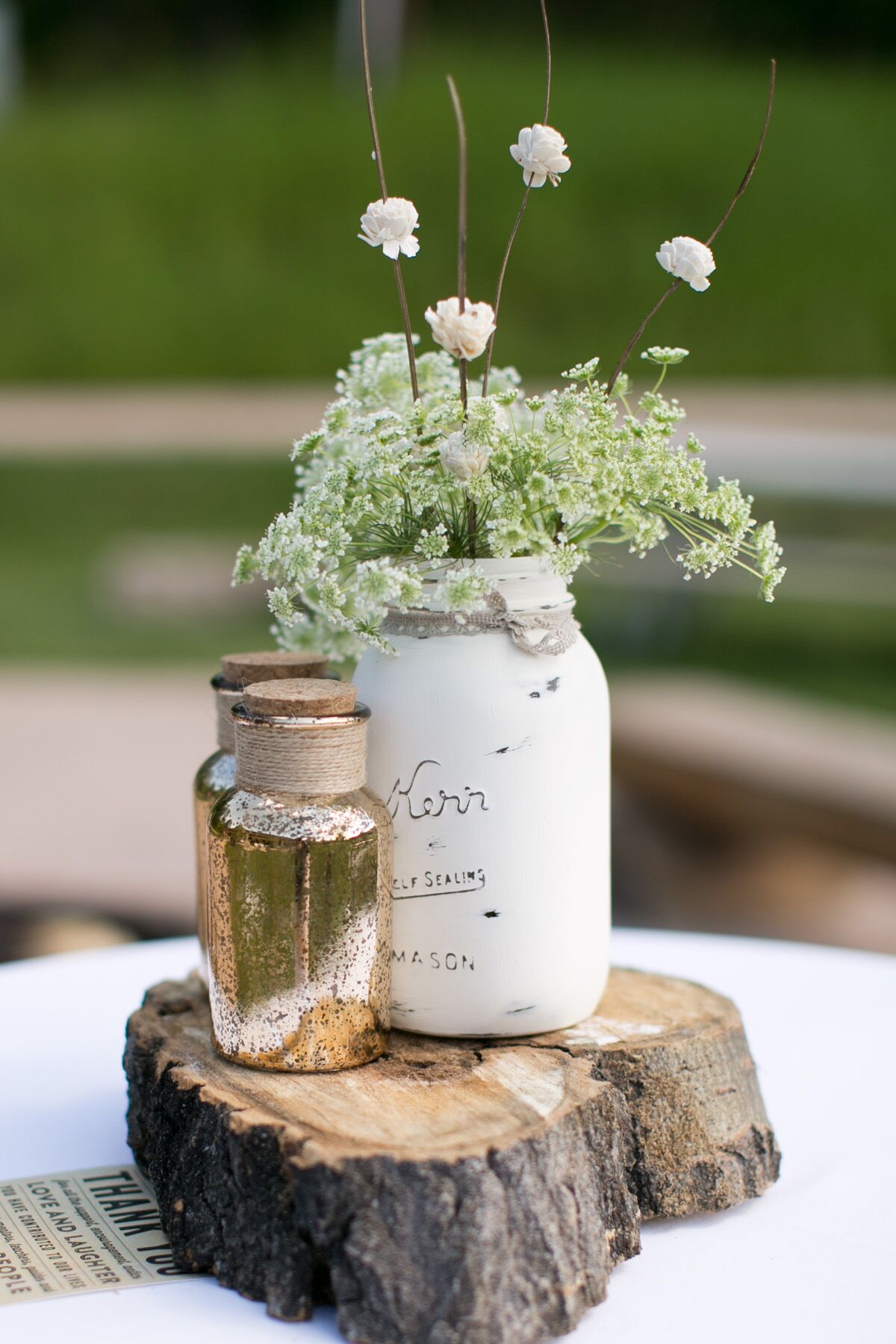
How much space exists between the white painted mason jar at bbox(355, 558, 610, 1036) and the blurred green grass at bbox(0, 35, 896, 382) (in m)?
8.31

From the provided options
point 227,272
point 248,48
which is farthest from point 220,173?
point 248,48

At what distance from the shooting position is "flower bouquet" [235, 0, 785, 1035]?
945 millimetres

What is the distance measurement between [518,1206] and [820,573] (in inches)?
292

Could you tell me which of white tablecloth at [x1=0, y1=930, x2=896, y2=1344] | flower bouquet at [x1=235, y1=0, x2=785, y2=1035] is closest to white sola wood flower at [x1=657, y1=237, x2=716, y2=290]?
flower bouquet at [x1=235, y1=0, x2=785, y2=1035]

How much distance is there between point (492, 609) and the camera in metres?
1.00

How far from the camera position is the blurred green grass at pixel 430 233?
32.3 feet

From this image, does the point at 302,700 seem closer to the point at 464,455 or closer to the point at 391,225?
the point at 464,455

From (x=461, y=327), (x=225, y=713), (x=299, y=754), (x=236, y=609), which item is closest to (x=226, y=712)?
(x=225, y=713)

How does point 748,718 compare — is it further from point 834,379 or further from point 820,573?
point 834,379

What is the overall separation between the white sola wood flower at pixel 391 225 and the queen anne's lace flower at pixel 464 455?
0.12 metres

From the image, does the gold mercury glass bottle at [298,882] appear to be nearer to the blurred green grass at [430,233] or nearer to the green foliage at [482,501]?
the green foliage at [482,501]

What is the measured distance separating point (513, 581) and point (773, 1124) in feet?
1.64

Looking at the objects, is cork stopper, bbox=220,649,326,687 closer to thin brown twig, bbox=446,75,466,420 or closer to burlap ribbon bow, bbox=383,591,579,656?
burlap ribbon bow, bbox=383,591,579,656

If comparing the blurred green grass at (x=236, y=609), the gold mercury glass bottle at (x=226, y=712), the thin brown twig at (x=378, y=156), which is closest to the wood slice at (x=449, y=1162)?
the gold mercury glass bottle at (x=226, y=712)
